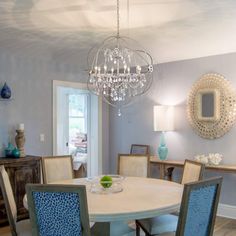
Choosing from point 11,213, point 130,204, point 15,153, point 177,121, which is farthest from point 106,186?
point 177,121

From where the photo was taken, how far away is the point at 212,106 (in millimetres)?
4695

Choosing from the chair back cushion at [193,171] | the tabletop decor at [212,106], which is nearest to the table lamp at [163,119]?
the tabletop decor at [212,106]

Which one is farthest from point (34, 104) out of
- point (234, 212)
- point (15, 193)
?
point (234, 212)

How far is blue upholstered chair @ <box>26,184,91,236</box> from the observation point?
1918mm

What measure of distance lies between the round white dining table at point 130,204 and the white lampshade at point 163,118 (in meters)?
1.87

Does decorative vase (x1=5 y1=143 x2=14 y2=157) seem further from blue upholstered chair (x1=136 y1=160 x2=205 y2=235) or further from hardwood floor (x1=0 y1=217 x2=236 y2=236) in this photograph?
blue upholstered chair (x1=136 y1=160 x2=205 y2=235)

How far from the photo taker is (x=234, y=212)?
14.8 ft

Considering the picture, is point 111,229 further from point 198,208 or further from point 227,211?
point 227,211

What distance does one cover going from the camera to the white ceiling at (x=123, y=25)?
3044 millimetres

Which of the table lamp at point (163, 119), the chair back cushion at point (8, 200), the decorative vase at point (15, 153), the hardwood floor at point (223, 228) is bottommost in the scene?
the hardwood floor at point (223, 228)

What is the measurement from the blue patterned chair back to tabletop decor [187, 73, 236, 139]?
2.50 meters

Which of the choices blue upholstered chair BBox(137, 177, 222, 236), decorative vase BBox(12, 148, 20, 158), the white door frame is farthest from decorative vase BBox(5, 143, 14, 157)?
blue upholstered chair BBox(137, 177, 222, 236)

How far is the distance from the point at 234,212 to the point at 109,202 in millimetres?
2758

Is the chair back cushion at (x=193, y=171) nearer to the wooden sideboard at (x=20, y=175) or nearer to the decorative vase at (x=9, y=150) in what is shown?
the wooden sideboard at (x=20, y=175)
